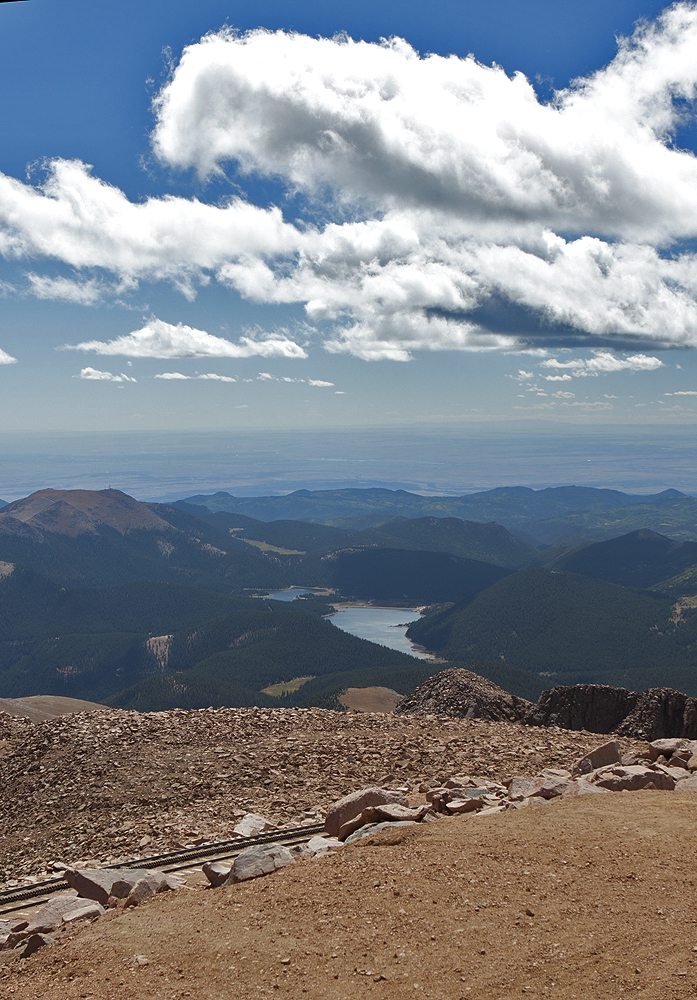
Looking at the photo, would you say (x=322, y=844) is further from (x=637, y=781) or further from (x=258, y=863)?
(x=637, y=781)

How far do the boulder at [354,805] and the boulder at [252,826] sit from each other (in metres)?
2.62

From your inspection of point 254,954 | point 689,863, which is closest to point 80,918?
point 254,954

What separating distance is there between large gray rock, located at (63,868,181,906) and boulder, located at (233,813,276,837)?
182 inches

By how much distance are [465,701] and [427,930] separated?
31.0 metres

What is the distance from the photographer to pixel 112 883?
14.5 metres

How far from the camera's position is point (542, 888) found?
12422 millimetres

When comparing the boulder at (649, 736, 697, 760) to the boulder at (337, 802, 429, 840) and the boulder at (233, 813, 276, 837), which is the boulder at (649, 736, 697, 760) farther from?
the boulder at (233, 813, 276, 837)

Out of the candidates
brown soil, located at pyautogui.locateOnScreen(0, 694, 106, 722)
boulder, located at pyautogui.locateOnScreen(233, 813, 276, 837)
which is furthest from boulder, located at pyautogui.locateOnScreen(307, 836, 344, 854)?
brown soil, located at pyautogui.locateOnScreen(0, 694, 106, 722)

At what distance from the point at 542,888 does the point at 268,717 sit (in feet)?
67.3

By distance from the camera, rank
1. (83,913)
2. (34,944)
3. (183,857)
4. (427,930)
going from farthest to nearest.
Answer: (183,857)
(83,913)
(34,944)
(427,930)

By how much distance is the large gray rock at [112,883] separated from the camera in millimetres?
14297

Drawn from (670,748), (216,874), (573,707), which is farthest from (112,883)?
(573,707)

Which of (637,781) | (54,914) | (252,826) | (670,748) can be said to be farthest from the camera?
(670,748)

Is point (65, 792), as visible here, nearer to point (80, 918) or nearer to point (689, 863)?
point (80, 918)
